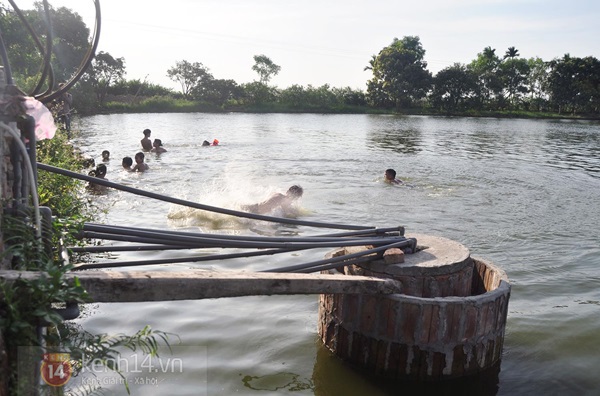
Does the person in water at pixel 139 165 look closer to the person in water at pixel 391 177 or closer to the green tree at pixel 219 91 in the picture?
the person in water at pixel 391 177

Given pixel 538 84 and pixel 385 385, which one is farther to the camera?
→ pixel 538 84

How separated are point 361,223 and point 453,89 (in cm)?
6562

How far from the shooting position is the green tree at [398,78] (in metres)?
67.9

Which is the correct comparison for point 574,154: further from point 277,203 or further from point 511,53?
point 511,53

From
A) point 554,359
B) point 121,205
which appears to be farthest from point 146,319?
point 121,205

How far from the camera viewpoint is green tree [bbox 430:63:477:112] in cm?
6931

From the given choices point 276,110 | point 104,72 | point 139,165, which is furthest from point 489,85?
point 139,165

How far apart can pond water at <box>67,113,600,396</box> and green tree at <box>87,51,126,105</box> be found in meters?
38.0

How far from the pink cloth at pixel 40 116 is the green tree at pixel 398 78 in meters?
67.5

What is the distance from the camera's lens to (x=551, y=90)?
220 ft

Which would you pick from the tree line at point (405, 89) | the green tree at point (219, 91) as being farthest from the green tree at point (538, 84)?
the green tree at point (219, 91)

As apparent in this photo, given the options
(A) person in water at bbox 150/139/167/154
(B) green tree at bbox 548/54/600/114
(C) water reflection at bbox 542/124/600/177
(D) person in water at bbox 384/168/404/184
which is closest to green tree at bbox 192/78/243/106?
(B) green tree at bbox 548/54/600/114

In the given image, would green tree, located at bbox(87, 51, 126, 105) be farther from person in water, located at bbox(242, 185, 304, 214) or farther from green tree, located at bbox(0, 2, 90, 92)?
person in water, located at bbox(242, 185, 304, 214)

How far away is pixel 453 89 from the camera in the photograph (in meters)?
70.1
